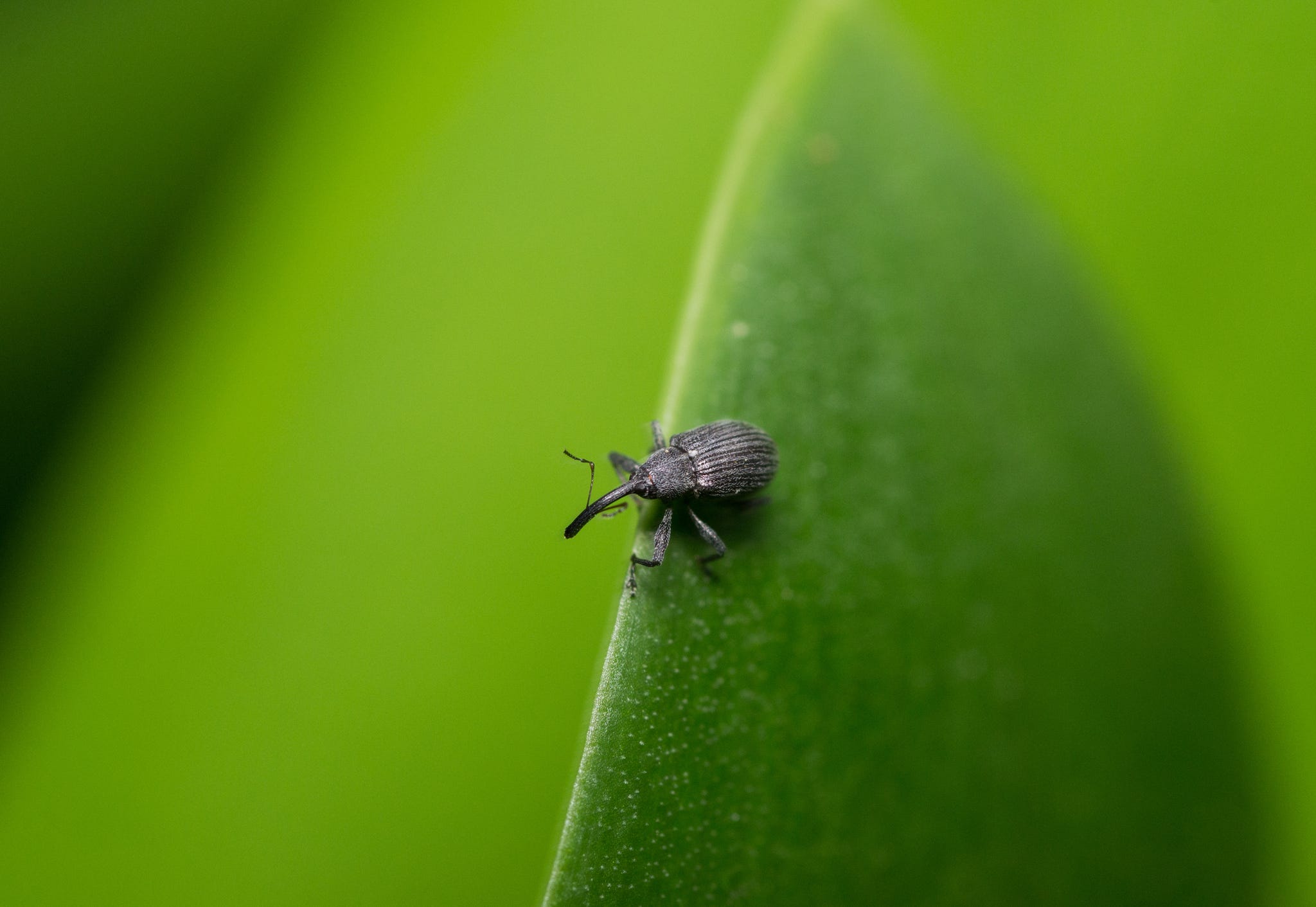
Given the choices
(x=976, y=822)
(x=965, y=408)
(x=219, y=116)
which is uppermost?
(x=219, y=116)

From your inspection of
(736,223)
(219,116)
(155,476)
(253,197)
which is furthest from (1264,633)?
(219,116)

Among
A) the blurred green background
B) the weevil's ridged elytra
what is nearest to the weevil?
the weevil's ridged elytra

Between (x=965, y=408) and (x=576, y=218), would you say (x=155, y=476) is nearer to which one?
(x=576, y=218)

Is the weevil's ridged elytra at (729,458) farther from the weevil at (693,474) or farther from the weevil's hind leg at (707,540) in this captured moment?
the weevil's hind leg at (707,540)

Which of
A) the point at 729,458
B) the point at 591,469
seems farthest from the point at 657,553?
the point at 591,469

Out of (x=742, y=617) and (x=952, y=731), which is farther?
(x=952, y=731)

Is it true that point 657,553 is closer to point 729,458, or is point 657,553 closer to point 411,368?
point 729,458
